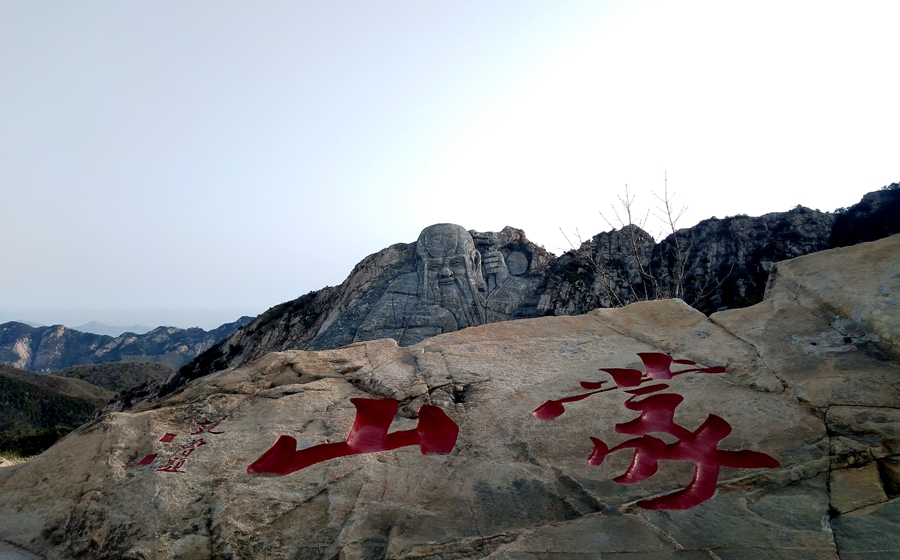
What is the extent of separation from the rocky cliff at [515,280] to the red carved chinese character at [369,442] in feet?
18.5

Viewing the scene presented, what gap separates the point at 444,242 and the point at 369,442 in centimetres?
791

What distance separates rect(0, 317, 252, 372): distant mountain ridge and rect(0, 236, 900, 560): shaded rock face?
49.4 m

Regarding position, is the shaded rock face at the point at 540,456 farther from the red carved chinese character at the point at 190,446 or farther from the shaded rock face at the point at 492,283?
the shaded rock face at the point at 492,283

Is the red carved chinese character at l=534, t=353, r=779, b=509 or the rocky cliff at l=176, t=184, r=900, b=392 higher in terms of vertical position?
the rocky cliff at l=176, t=184, r=900, b=392

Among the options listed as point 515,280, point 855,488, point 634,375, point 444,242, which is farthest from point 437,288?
point 855,488

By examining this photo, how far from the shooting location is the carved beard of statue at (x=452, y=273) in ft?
33.3

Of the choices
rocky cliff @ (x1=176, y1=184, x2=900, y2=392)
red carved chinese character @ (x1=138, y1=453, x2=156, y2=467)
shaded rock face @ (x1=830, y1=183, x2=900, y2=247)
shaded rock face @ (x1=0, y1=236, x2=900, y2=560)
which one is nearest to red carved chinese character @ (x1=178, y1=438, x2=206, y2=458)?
shaded rock face @ (x1=0, y1=236, x2=900, y2=560)

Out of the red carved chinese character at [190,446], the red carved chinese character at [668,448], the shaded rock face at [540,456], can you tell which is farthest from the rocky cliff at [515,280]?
the red carved chinese character at [190,446]

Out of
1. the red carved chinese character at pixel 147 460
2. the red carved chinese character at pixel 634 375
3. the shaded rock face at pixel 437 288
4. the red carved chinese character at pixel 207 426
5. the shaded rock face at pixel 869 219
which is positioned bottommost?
the red carved chinese character at pixel 147 460

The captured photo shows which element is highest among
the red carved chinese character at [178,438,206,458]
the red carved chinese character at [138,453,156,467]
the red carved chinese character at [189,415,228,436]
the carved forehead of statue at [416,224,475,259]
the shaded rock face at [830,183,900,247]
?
the shaded rock face at [830,183,900,247]

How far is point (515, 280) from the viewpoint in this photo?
11.1 m

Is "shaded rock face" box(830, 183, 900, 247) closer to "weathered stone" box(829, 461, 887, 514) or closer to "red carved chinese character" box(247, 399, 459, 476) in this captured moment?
"weathered stone" box(829, 461, 887, 514)

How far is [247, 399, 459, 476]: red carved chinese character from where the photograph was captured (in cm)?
260

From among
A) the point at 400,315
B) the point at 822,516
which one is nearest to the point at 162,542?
the point at 822,516
